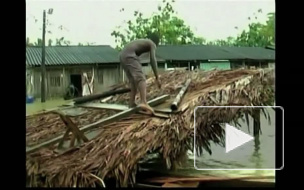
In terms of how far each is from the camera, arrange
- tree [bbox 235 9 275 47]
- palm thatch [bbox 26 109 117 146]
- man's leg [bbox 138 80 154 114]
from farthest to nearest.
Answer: man's leg [bbox 138 80 154 114], palm thatch [bbox 26 109 117 146], tree [bbox 235 9 275 47]

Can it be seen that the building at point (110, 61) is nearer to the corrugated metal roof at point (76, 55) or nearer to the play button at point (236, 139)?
the corrugated metal roof at point (76, 55)

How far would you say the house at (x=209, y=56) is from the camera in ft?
8.21

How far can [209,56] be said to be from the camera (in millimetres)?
2555

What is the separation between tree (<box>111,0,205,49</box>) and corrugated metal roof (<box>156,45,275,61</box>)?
0.13ft

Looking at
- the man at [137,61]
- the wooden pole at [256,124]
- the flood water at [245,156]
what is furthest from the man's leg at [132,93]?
the wooden pole at [256,124]

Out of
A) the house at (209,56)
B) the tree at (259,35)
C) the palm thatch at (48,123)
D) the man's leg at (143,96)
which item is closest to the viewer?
the tree at (259,35)

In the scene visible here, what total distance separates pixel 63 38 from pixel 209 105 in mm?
906

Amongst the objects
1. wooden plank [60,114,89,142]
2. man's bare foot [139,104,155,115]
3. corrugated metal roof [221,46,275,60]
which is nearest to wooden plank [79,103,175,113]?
man's bare foot [139,104,155,115]

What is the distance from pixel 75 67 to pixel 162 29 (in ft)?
1.81

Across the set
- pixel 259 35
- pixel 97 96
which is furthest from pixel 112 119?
pixel 259 35

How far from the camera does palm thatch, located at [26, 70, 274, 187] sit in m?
2.43

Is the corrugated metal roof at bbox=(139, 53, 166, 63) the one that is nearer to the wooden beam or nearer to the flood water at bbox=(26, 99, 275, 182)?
the wooden beam

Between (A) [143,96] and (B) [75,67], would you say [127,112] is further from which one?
(B) [75,67]
